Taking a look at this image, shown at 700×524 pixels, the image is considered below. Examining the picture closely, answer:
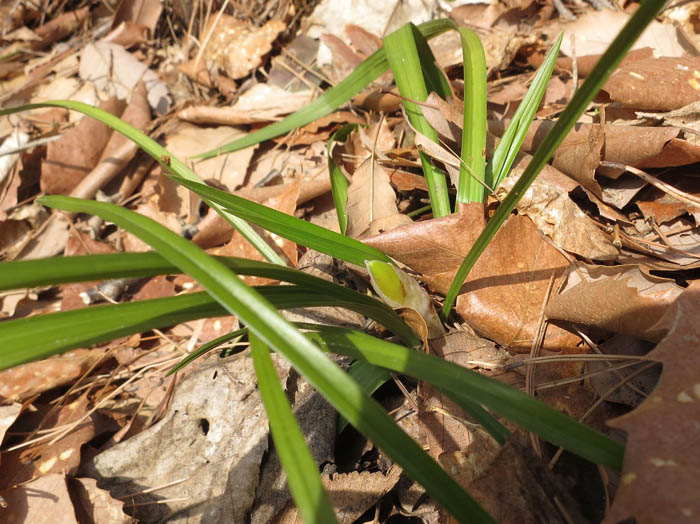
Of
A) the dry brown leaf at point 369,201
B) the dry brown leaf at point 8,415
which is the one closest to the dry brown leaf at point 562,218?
the dry brown leaf at point 369,201

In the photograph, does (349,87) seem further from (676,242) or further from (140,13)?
(140,13)

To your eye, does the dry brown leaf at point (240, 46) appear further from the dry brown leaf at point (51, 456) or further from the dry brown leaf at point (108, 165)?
the dry brown leaf at point (51, 456)

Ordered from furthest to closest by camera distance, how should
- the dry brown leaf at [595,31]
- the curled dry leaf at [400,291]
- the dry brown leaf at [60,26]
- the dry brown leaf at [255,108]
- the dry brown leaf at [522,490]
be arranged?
the dry brown leaf at [60,26] → the dry brown leaf at [255,108] → the dry brown leaf at [595,31] → the curled dry leaf at [400,291] → the dry brown leaf at [522,490]

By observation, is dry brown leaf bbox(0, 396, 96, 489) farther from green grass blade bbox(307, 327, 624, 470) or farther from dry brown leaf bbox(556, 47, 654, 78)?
dry brown leaf bbox(556, 47, 654, 78)

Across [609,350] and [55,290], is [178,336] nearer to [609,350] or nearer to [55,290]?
[55,290]

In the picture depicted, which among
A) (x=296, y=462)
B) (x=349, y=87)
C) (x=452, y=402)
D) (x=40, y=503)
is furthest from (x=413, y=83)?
(x=40, y=503)

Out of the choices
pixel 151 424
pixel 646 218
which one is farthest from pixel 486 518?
pixel 151 424

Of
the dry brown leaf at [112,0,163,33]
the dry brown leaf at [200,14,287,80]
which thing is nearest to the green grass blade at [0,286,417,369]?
the dry brown leaf at [200,14,287,80]
